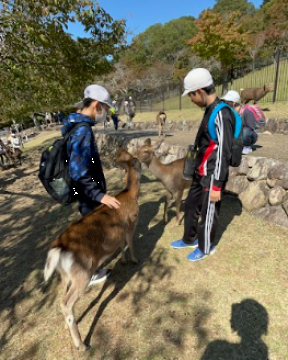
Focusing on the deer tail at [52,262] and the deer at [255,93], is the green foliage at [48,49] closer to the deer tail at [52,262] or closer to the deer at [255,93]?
the deer tail at [52,262]

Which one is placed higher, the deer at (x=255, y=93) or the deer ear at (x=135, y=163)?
the deer at (x=255, y=93)

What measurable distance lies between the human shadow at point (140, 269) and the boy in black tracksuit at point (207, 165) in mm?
501

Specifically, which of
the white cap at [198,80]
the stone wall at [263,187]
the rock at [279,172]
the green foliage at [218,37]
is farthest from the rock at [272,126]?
the green foliage at [218,37]

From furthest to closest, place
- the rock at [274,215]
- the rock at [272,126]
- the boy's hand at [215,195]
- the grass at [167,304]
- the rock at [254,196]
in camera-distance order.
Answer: the rock at [272,126]
the rock at [254,196]
the rock at [274,215]
the boy's hand at [215,195]
the grass at [167,304]

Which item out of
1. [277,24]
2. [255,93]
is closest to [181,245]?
[255,93]

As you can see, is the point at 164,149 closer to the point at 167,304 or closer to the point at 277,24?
the point at 167,304

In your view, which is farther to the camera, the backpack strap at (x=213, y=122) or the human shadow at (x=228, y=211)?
the human shadow at (x=228, y=211)

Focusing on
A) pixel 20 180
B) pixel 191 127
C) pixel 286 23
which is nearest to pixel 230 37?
pixel 191 127

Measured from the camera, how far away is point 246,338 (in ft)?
8.01

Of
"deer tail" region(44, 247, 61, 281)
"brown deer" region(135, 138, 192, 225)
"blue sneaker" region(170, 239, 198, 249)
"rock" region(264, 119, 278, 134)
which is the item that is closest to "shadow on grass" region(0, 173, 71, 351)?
"deer tail" region(44, 247, 61, 281)

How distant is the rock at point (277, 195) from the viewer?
425 centimetres

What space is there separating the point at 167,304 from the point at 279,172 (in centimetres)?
297

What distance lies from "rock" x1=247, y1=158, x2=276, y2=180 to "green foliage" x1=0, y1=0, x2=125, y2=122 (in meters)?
5.44

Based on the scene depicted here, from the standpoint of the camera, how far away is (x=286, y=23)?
1090 inches
